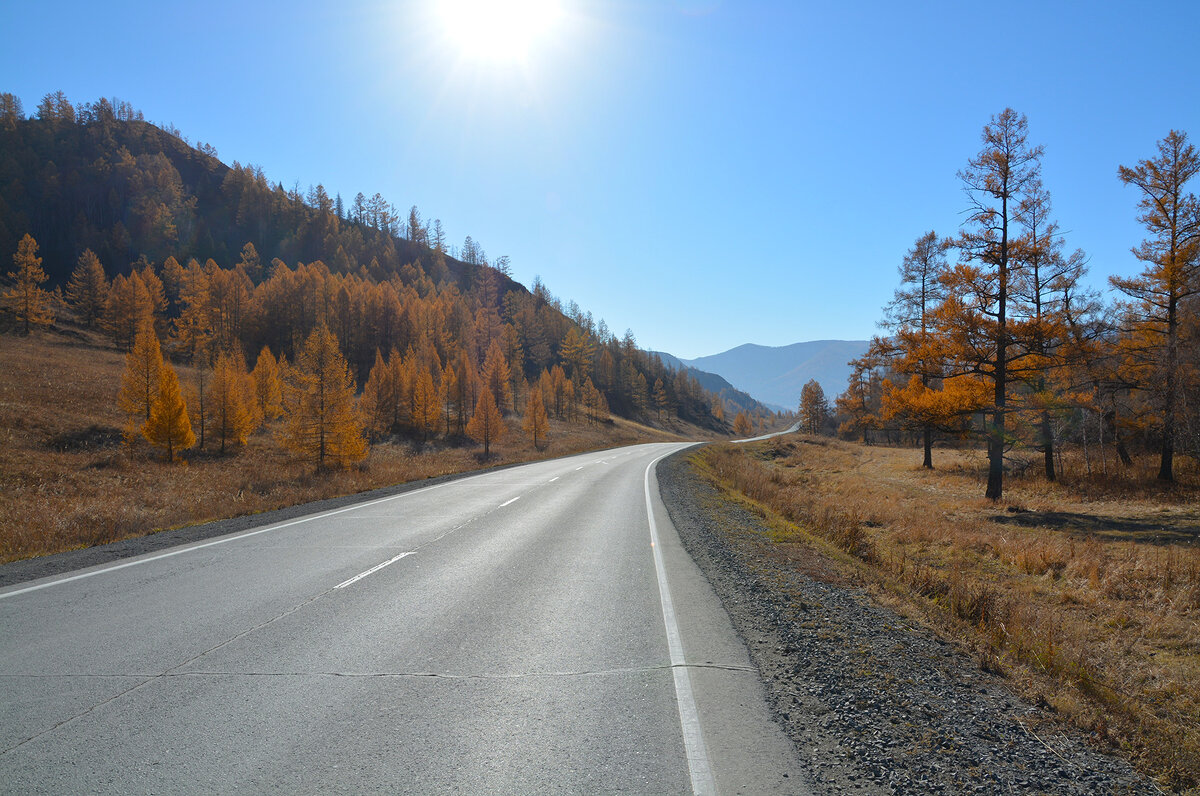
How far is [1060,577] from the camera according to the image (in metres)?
10.1

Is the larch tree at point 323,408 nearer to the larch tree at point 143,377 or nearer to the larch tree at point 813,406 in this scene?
the larch tree at point 143,377

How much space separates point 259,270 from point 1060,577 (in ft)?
519

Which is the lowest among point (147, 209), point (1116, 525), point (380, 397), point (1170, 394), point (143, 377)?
point (1116, 525)

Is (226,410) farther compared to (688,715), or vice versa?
(226,410)

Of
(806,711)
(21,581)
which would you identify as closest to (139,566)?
(21,581)

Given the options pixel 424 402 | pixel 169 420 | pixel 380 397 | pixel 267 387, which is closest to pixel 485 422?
pixel 424 402

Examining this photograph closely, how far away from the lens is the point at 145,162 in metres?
164

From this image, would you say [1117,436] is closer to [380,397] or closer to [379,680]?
[379,680]

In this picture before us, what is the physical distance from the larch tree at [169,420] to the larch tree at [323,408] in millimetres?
8828

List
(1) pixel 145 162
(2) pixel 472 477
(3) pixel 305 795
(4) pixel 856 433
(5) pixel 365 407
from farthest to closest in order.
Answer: (1) pixel 145 162 < (4) pixel 856 433 < (5) pixel 365 407 < (2) pixel 472 477 < (3) pixel 305 795

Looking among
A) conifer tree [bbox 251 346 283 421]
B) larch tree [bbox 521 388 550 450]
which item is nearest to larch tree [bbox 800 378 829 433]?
larch tree [bbox 521 388 550 450]

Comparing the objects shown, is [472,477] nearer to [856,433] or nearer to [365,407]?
[365,407]

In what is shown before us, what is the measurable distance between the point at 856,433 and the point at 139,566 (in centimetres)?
8422

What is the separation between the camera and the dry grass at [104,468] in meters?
12.2
